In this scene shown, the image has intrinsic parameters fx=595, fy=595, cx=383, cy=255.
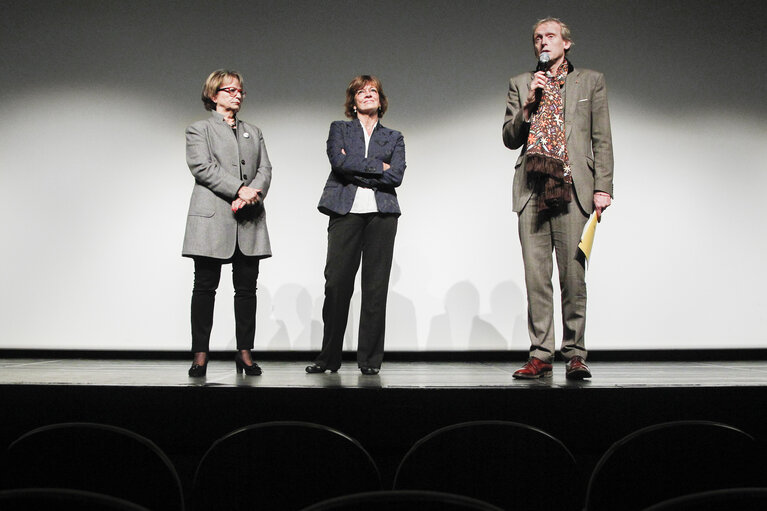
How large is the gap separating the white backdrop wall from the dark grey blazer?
1.60 metres

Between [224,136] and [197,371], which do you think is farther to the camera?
[224,136]

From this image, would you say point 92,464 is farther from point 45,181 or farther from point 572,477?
point 45,181

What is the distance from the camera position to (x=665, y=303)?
4.55 meters

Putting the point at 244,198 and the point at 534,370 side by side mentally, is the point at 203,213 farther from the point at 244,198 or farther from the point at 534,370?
the point at 534,370

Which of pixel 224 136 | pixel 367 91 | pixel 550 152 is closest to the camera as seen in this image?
pixel 550 152

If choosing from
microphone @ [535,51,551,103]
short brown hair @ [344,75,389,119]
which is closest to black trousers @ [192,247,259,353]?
short brown hair @ [344,75,389,119]

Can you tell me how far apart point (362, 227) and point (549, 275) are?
0.92 meters

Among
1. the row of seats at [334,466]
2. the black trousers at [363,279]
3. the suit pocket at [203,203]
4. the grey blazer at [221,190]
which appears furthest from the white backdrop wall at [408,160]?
the row of seats at [334,466]

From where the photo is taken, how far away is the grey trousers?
8.47 feet

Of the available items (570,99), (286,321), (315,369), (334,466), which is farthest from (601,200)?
(286,321)

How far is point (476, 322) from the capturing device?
14.7ft

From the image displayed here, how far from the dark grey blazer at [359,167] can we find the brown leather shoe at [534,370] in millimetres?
955

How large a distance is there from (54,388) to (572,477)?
6.41 ft

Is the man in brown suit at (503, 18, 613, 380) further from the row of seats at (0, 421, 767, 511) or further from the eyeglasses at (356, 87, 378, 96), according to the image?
the row of seats at (0, 421, 767, 511)
